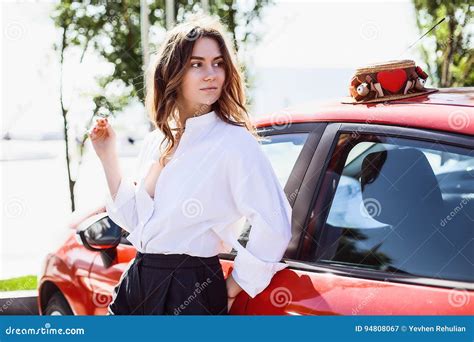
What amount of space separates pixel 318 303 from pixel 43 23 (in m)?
6.67

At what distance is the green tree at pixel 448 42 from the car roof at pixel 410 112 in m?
7.41

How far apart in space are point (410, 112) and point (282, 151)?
587mm

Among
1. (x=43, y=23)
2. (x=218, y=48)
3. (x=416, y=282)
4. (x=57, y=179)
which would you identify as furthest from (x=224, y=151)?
(x=57, y=179)

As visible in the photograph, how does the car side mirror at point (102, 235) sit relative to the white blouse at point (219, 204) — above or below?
below

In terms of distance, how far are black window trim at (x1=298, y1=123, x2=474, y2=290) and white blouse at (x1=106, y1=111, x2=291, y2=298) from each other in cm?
13

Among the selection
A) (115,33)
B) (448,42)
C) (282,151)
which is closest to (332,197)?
(282,151)

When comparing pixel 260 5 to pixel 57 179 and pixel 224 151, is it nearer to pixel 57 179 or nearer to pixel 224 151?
pixel 224 151

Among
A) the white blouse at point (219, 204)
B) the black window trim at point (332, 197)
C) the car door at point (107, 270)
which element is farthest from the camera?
the car door at point (107, 270)

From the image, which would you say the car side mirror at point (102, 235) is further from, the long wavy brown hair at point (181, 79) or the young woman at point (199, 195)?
the long wavy brown hair at point (181, 79)

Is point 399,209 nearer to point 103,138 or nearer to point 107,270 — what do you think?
point 103,138

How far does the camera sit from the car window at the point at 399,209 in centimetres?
224

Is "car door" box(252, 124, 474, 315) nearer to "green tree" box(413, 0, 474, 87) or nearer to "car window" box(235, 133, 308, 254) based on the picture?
"car window" box(235, 133, 308, 254)

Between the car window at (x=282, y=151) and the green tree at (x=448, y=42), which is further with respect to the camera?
the green tree at (x=448, y=42)

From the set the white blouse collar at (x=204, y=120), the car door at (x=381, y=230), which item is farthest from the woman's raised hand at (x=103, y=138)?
the car door at (x=381, y=230)
